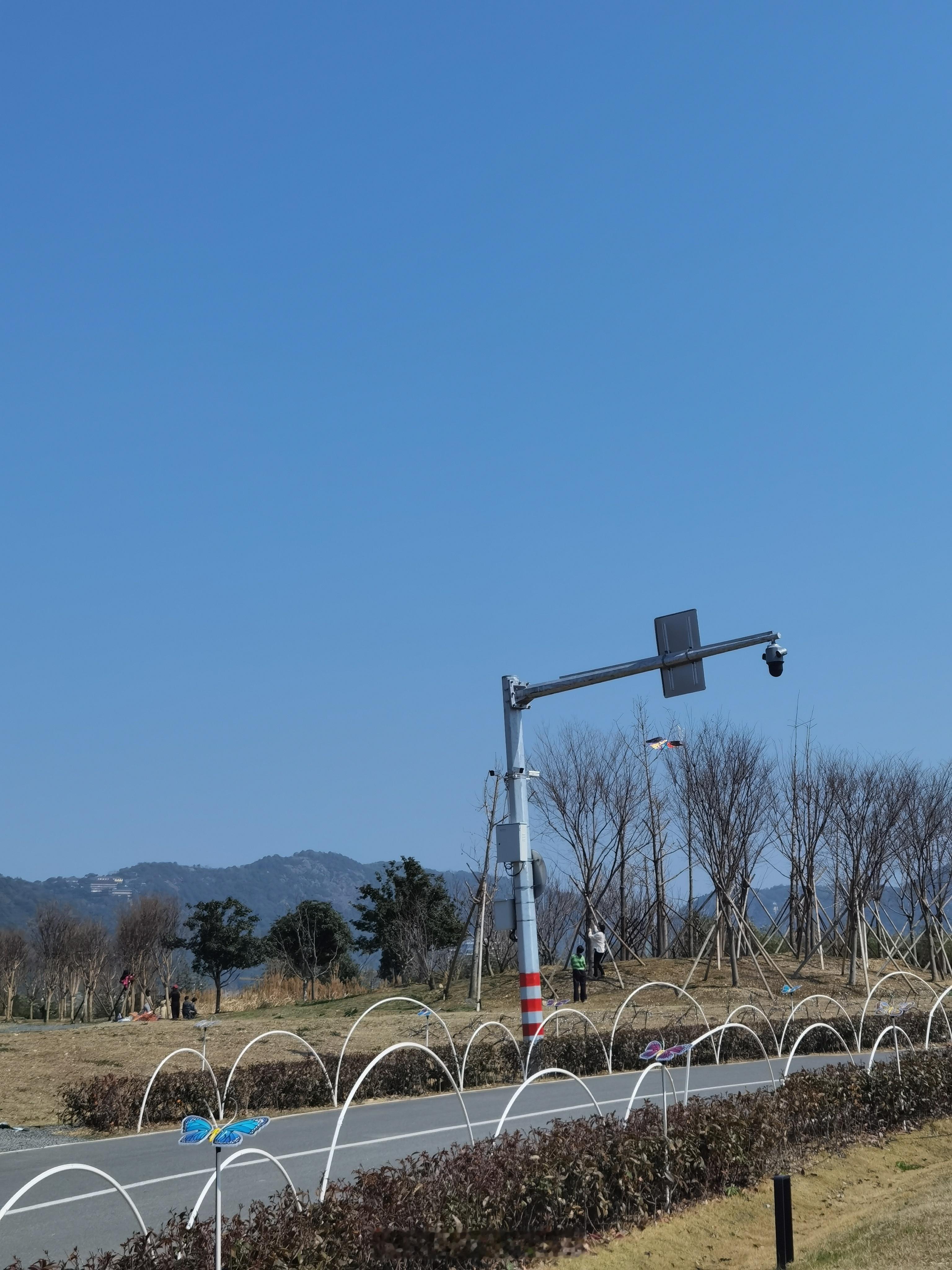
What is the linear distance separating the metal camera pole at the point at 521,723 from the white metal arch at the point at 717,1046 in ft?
7.31

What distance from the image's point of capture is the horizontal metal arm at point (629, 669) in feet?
43.6

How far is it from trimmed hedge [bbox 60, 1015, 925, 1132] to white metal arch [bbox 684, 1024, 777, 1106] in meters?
0.21

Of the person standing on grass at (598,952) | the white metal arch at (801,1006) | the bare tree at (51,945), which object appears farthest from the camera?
the bare tree at (51,945)

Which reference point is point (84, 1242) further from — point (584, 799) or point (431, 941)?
point (431, 941)

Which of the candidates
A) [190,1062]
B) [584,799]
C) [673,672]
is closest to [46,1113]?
[190,1062]

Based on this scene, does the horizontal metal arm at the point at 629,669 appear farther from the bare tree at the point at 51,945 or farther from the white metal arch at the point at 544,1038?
the bare tree at the point at 51,945

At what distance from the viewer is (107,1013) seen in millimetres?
41875

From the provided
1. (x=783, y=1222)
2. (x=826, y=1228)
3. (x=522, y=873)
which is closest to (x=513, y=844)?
(x=522, y=873)

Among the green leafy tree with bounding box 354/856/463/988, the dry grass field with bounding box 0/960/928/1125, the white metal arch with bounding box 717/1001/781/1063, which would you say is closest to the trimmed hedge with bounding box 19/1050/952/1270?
the white metal arch with bounding box 717/1001/781/1063

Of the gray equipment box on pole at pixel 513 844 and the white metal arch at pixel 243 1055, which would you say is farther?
the gray equipment box on pole at pixel 513 844

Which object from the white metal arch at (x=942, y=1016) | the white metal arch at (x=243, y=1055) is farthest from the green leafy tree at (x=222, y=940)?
the white metal arch at (x=243, y=1055)

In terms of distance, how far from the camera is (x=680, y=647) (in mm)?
13680

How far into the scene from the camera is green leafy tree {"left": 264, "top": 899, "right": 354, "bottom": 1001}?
147 feet

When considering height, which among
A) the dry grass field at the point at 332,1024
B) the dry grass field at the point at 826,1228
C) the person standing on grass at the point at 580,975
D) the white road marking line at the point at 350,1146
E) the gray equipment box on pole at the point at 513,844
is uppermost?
the gray equipment box on pole at the point at 513,844
